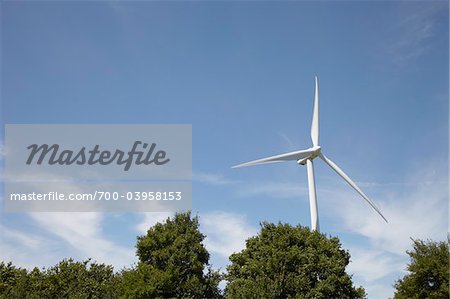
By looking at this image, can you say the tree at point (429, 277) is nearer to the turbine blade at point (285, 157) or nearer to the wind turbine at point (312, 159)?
the wind turbine at point (312, 159)

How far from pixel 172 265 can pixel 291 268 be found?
45.7 ft

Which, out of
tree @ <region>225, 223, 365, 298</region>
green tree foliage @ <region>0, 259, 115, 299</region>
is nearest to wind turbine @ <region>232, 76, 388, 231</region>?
tree @ <region>225, 223, 365, 298</region>

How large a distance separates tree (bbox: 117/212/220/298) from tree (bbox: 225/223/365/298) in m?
3.60

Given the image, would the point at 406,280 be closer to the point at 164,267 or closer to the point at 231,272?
the point at 231,272

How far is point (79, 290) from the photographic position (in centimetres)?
7012

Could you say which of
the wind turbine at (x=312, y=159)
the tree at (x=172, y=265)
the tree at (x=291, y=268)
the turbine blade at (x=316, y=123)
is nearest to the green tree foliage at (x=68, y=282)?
the tree at (x=172, y=265)

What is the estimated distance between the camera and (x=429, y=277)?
46688 millimetres

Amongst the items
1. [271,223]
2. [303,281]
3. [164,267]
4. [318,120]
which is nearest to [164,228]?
[164,267]

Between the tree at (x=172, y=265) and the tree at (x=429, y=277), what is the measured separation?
22519mm

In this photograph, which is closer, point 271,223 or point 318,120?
point 271,223

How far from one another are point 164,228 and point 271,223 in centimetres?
1351

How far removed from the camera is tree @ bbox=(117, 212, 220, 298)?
55.0m

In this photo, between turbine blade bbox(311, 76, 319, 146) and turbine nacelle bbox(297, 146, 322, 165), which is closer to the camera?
turbine nacelle bbox(297, 146, 322, 165)

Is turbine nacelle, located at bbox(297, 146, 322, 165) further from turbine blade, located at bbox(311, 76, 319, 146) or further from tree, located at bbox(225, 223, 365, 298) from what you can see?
tree, located at bbox(225, 223, 365, 298)
